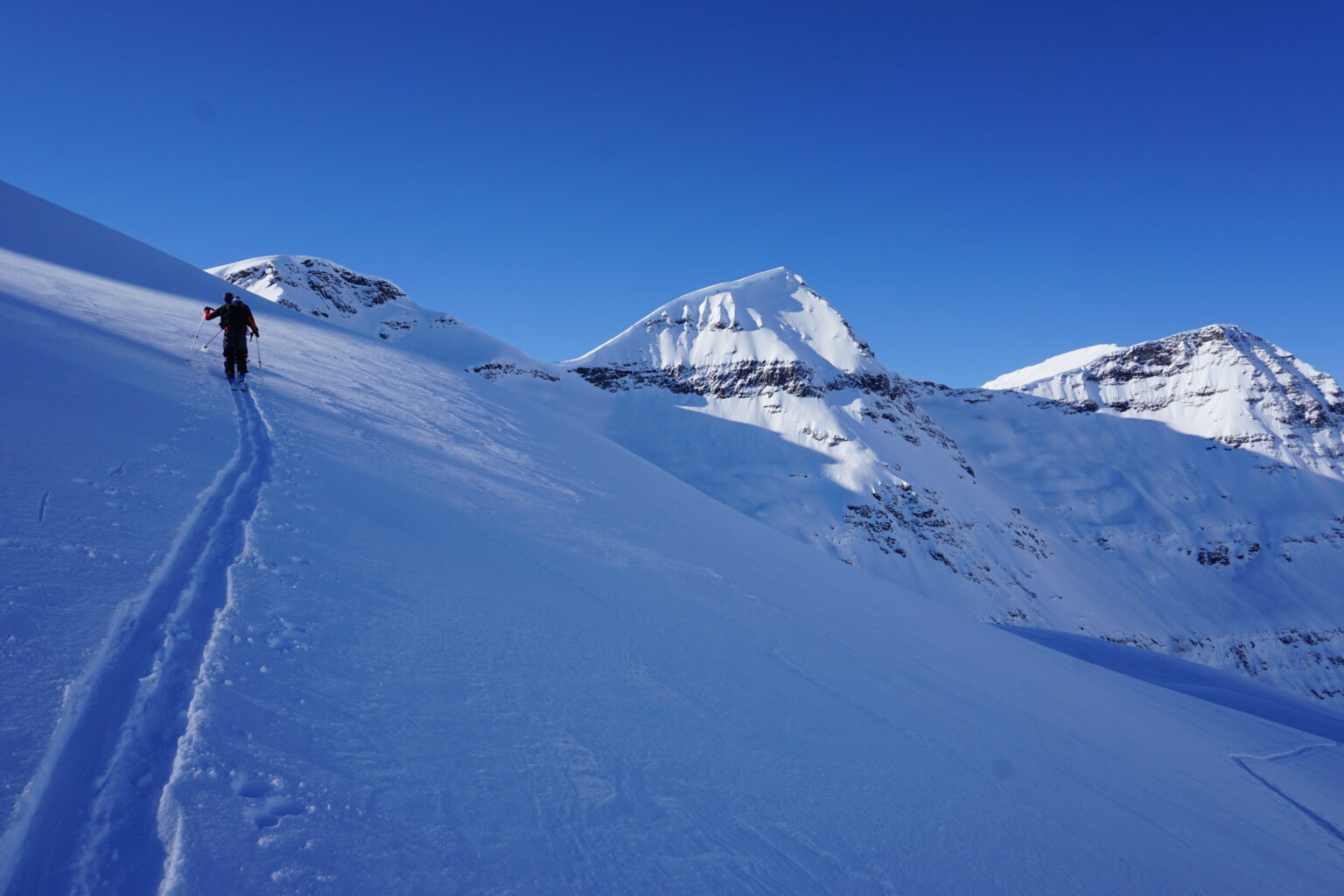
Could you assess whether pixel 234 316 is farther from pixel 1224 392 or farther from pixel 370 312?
pixel 1224 392

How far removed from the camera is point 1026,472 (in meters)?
106

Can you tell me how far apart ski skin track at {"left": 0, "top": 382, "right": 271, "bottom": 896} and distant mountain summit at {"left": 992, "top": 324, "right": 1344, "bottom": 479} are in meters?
140

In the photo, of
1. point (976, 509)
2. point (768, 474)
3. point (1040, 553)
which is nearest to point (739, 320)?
point (768, 474)

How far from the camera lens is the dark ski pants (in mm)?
9039

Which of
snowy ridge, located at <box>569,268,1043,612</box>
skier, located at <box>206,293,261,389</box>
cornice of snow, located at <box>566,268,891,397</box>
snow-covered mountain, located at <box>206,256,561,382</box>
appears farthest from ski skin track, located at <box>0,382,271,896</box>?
cornice of snow, located at <box>566,268,891,397</box>

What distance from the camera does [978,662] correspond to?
25.8 ft

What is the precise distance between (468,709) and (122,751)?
54.4 inches

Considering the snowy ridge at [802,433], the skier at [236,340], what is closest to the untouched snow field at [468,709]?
the skier at [236,340]

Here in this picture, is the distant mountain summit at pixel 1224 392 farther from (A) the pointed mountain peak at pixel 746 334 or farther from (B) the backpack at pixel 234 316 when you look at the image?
(B) the backpack at pixel 234 316

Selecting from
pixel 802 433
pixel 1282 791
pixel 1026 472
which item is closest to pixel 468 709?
pixel 1282 791

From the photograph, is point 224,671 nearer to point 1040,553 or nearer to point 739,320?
point 1040,553

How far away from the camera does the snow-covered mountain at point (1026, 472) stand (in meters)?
71.9

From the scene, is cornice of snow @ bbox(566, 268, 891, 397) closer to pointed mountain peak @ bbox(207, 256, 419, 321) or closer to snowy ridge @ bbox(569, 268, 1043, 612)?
snowy ridge @ bbox(569, 268, 1043, 612)

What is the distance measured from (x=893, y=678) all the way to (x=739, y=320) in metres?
97.3
